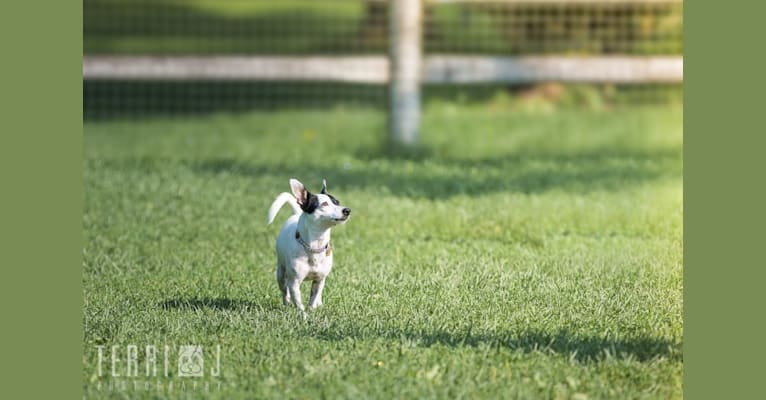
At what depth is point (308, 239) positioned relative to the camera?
542 centimetres

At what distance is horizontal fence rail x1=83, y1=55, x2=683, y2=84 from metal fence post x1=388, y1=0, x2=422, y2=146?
0.12m

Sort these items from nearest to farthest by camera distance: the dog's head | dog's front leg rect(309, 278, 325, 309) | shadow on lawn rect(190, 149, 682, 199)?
the dog's head → dog's front leg rect(309, 278, 325, 309) → shadow on lawn rect(190, 149, 682, 199)

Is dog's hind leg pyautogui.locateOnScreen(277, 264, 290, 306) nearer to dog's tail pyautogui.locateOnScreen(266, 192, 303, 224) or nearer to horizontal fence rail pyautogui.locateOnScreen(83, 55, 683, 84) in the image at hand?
dog's tail pyautogui.locateOnScreen(266, 192, 303, 224)

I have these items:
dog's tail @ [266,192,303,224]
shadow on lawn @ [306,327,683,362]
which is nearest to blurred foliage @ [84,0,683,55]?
dog's tail @ [266,192,303,224]

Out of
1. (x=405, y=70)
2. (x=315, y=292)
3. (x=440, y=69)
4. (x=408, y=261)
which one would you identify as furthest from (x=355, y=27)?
(x=315, y=292)

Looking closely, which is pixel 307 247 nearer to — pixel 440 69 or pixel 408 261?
pixel 408 261

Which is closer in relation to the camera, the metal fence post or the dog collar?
the dog collar

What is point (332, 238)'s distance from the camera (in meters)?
7.18

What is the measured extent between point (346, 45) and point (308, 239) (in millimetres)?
11116

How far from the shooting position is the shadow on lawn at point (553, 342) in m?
5.00

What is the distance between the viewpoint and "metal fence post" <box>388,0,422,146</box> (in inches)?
396

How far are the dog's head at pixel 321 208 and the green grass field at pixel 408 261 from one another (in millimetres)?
447

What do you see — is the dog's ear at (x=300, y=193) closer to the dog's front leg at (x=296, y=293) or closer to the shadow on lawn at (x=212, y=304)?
the dog's front leg at (x=296, y=293)

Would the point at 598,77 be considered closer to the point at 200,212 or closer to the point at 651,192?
the point at 651,192
